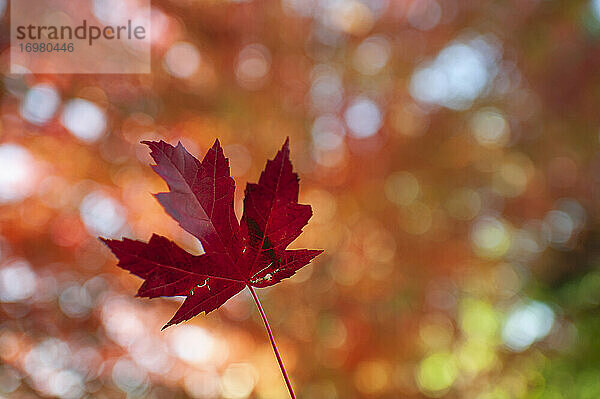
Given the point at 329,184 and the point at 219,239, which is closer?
the point at 219,239

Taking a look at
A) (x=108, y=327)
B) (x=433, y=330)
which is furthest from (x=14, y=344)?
(x=433, y=330)

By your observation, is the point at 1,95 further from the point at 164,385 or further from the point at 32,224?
the point at 164,385

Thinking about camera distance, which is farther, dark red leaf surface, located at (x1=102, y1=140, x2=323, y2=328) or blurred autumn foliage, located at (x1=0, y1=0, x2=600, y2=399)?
blurred autumn foliage, located at (x1=0, y1=0, x2=600, y2=399)

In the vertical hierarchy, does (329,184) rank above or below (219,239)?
above

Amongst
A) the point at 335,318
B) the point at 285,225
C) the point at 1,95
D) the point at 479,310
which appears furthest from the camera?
the point at 479,310
